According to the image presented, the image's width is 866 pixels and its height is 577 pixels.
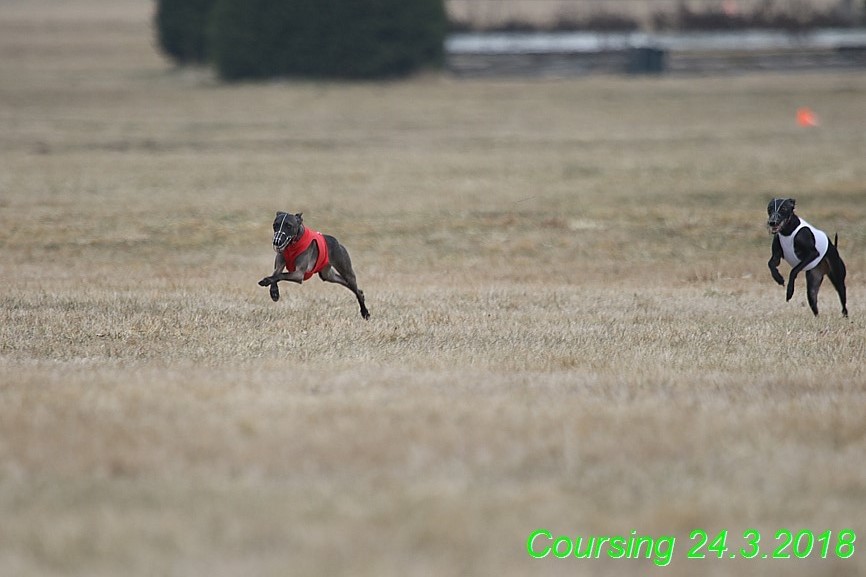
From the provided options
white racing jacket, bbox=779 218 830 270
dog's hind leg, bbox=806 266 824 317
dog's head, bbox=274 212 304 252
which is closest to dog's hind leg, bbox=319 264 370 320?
dog's head, bbox=274 212 304 252

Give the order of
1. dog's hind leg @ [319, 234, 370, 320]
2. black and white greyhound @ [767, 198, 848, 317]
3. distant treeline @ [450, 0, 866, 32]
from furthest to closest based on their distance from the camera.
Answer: distant treeline @ [450, 0, 866, 32] < dog's hind leg @ [319, 234, 370, 320] < black and white greyhound @ [767, 198, 848, 317]

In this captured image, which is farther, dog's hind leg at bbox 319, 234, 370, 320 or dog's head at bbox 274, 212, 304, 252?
dog's hind leg at bbox 319, 234, 370, 320

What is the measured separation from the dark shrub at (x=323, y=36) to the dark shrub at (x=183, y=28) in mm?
7952

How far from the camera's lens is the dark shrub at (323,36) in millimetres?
49219

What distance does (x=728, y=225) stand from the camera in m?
20.2

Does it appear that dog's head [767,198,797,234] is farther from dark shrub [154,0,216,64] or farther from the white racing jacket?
dark shrub [154,0,216,64]

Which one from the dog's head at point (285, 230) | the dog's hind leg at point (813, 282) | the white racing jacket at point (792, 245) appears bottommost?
the dog's hind leg at point (813, 282)

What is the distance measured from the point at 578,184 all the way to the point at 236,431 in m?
18.7

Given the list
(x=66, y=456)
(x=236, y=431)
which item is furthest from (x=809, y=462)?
(x=66, y=456)

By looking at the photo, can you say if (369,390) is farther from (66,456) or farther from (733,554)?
(733,554)

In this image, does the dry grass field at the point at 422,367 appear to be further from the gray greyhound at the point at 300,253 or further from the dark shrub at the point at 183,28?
the dark shrub at the point at 183,28

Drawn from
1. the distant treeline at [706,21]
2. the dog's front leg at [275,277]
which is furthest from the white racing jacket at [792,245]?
the distant treeline at [706,21]

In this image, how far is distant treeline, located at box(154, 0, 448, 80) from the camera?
49219 millimetres

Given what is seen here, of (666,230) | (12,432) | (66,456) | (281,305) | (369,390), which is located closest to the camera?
(66,456)
